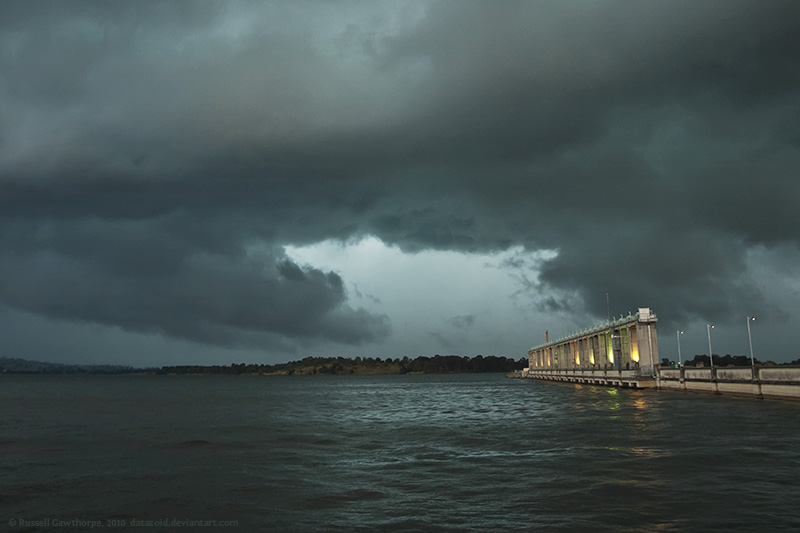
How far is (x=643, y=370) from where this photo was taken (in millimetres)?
105250

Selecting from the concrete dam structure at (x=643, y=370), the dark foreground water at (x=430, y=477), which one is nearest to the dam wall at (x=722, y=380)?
the concrete dam structure at (x=643, y=370)

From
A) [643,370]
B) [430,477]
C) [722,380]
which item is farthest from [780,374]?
[430,477]

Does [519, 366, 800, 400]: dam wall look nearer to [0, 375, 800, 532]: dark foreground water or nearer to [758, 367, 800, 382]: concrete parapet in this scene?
[758, 367, 800, 382]: concrete parapet

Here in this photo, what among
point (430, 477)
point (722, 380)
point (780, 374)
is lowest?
point (430, 477)

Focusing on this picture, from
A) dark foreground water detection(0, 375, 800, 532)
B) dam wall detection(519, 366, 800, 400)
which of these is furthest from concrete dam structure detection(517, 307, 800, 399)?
dark foreground water detection(0, 375, 800, 532)

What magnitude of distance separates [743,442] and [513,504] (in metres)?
20.3

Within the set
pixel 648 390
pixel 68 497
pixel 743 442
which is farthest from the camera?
pixel 648 390

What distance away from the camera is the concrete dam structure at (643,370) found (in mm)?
63825

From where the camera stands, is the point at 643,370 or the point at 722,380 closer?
the point at 722,380

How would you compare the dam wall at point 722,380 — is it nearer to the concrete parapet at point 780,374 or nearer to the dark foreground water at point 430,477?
the concrete parapet at point 780,374

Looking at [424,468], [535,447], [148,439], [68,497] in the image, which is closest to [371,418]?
[148,439]

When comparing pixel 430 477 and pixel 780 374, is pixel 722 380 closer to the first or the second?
pixel 780 374

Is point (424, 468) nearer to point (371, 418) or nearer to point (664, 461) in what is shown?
point (664, 461)

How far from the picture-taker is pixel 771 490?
21.3 m
